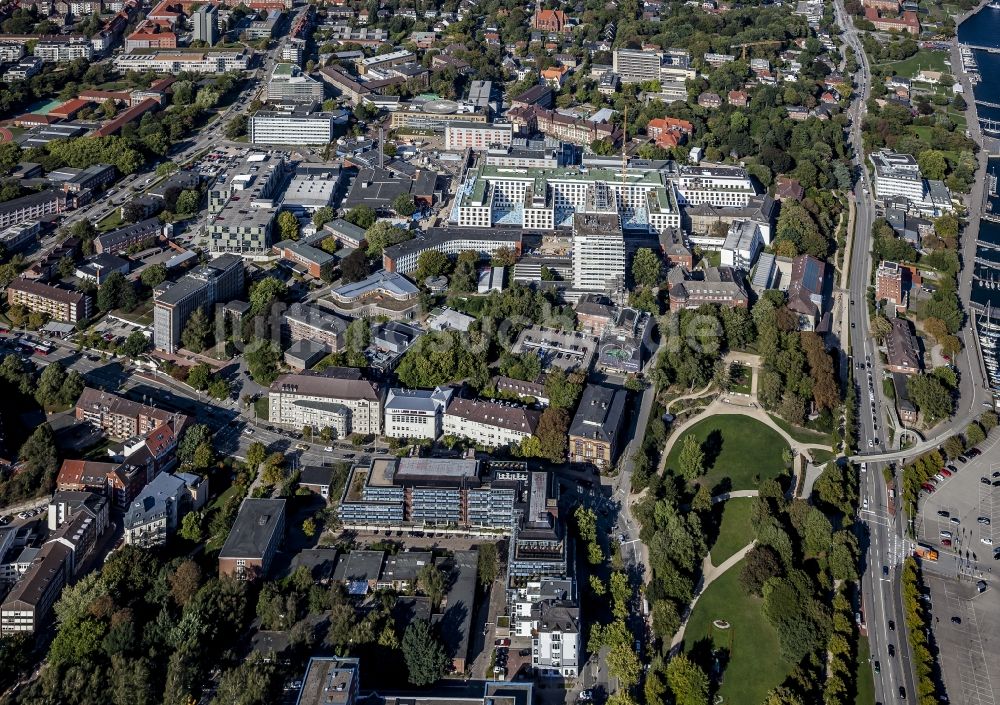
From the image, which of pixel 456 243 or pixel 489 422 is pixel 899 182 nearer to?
pixel 456 243

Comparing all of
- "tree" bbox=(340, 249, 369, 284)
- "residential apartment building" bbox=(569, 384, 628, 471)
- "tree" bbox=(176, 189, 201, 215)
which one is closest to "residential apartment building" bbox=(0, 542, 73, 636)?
"residential apartment building" bbox=(569, 384, 628, 471)

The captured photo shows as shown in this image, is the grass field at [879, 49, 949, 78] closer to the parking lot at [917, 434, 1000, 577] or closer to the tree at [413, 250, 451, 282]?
the tree at [413, 250, 451, 282]

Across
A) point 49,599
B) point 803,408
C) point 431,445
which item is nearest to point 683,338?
point 803,408

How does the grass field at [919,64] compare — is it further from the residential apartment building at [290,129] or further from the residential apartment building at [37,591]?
the residential apartment building at [37,591]

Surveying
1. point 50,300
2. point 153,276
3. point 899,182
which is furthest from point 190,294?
point 899,182

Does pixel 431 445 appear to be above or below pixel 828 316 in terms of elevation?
below

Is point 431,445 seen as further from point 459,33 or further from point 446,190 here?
point 459,33

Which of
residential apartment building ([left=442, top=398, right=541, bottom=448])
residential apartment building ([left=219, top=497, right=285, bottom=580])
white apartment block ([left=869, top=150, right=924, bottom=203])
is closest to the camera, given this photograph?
residential apartment building ([left=219, top=497, right=285, bottom=580])
